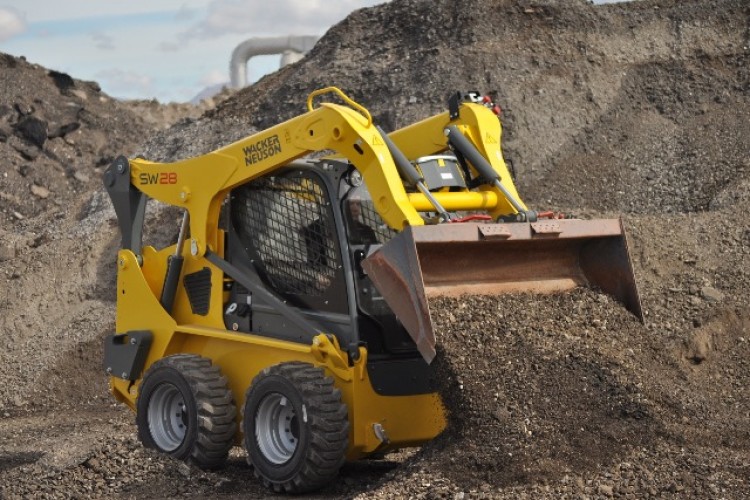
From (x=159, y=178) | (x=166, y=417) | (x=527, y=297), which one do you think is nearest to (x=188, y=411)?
(x=166, y=417)

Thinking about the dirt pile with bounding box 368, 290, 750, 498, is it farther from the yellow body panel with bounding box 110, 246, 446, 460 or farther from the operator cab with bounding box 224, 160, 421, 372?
the operator cab with bounding box 224, 160, 421, 372

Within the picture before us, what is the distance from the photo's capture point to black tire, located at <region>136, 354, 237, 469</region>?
8133 millimetres

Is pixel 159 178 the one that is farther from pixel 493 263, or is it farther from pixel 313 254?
pixel 493 263

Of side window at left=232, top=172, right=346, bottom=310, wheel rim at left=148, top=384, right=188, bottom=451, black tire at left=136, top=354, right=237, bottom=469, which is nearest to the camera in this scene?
side window at left=232, top=172, right=346, bottom=310

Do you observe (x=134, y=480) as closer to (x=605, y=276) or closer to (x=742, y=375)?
(x=605, y=276)

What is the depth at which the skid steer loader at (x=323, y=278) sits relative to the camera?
7.34 meters

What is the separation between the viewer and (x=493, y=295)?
7680 millimetres

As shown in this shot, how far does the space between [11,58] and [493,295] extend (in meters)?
19.4

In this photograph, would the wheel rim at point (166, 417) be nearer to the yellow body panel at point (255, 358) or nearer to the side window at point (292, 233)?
the yellow body panel at point (255, 358)

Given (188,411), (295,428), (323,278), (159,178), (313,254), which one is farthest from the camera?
(159,178)

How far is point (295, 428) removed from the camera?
7535mm

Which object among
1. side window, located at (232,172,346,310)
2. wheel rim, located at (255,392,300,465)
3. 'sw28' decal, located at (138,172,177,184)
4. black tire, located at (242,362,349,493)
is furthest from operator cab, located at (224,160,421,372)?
'sw28' decal, located at (138,172,177,184)

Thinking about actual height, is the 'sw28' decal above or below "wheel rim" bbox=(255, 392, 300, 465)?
above

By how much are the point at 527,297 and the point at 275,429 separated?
1.79 meters
